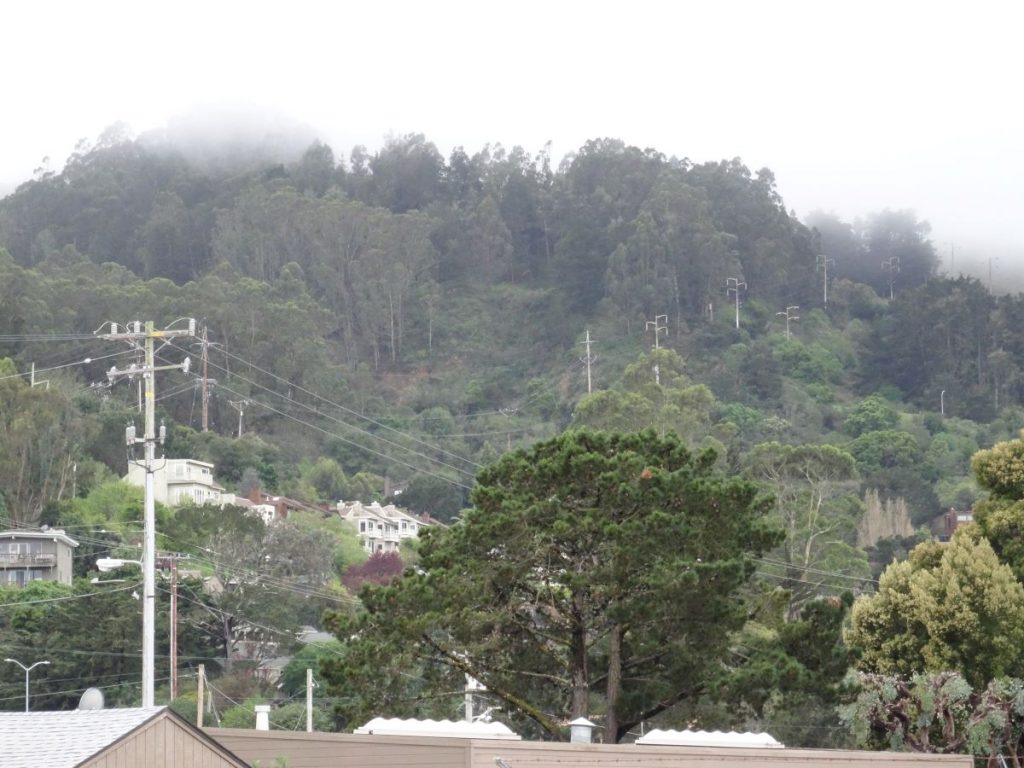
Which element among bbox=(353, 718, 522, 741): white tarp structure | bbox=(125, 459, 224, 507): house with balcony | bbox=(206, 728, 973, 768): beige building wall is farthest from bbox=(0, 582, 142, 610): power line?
bbox=(206, 728, 973, 768): beige building wall

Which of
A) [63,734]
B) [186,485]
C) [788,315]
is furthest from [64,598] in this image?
[788,315]

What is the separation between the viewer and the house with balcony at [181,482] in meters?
104

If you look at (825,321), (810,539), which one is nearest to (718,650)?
(810,539)

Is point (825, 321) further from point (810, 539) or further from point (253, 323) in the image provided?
point (810, 539)

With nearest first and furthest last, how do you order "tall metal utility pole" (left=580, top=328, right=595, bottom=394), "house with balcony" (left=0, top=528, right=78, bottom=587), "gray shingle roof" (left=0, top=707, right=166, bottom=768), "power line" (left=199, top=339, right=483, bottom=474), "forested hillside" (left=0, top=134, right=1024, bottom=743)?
"gray shingle roof" (left=0, top=707, right=166, bottom=768) < "house with balcony" (left=0, top=528, right=78, bottom=587) < "forested hillside" (left=0, top=134, right=1024, bottom=743) < "power line" (left=199, top=339, right=483, bottom=474) < "tall metal utility pole" (left=580, top=328, right=595, bottom=394)

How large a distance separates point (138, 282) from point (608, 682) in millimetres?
107741

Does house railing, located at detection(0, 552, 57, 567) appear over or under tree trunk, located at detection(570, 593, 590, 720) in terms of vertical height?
over

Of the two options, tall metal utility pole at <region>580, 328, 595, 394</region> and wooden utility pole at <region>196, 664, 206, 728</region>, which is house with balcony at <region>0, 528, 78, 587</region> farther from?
tall metal utility pole at <region>580, 328, 595, 394</region>

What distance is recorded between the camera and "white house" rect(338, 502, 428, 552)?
4550 inches

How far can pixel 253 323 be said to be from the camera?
134500 millimetres

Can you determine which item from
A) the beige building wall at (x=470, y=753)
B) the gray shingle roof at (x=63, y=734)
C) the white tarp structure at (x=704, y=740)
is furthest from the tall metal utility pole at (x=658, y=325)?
the gray shingle roof at (x=63, y=734)

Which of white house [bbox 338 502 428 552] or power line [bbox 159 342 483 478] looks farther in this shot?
power line [bbox 159 342 483 478]

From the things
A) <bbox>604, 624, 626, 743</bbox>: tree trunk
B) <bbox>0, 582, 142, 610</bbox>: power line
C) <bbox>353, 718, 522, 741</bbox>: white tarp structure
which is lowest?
<bbox>353, 718, 522, 741</bbox>: white tarp structure

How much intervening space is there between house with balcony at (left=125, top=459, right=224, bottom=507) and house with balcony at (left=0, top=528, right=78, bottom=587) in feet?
39.5
